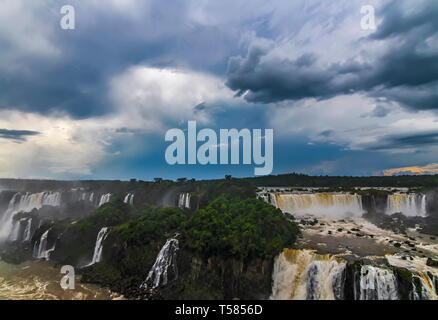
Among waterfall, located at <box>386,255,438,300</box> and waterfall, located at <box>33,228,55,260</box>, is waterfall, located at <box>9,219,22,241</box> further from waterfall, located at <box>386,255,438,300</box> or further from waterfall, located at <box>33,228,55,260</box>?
waterfall, located at <box>386,255,438,300</box>

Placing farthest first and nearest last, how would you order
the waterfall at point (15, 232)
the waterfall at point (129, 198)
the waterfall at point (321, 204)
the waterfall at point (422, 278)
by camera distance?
1. the waterfall at point (129, 198)
2. the waterfall at point (321, 204)
3. the waterfall at point (15, 232)
4. the waterfall at point (422, 278)

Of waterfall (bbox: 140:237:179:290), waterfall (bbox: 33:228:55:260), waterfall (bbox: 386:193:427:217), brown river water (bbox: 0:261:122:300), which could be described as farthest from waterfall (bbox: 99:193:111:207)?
waterfall (bbox: 386:193:427:217)

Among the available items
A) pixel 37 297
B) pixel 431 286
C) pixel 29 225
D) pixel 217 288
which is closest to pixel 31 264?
pixel 37 297

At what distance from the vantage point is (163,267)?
20031mm

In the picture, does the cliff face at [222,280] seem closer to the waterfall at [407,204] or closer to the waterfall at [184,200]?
the waterfall at [184,200]

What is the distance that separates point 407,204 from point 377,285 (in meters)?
26.3

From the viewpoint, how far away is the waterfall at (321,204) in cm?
3397

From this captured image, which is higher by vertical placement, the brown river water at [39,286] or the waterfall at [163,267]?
the waterfall at [163,267]

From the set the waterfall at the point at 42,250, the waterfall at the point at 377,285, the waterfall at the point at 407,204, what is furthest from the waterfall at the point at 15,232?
the waterfall at the point at 407,204

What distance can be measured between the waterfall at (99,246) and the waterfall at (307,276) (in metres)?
17.8

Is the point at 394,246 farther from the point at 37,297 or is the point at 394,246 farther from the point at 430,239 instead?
the point at 37,297

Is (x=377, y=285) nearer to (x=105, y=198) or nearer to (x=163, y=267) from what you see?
(x=163, y=267)

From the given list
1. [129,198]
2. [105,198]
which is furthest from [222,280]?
[105,198]

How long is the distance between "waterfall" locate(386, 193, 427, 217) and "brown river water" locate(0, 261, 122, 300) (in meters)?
36.0
